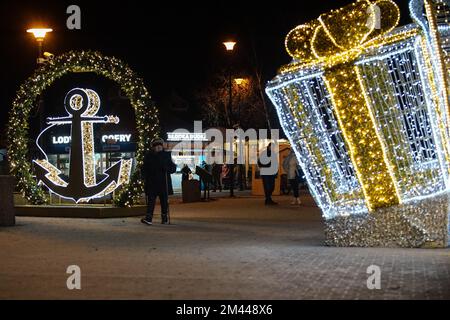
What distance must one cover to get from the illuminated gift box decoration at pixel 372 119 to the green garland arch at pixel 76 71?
295 inches

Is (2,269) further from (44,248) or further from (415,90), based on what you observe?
(415,90)

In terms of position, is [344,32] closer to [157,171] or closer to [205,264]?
[205,264]

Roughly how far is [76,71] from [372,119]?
10.7 meters

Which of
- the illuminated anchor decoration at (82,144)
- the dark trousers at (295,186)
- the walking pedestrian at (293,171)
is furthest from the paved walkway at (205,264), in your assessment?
the walking pedestrian at (293,171)

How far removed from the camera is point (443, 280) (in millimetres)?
8914

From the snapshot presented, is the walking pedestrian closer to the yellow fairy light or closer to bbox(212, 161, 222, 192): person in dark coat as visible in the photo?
the yellow fairy light

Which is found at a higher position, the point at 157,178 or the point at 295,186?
the point at 157,178

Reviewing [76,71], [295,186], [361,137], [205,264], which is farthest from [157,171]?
[295,186]

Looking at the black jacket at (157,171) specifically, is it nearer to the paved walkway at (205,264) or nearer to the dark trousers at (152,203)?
the dark trousers at (152,203)

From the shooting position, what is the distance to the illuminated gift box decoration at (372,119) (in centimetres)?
1141

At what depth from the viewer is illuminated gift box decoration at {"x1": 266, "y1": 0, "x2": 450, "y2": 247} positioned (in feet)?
37.4

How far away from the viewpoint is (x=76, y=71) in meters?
20.3
